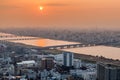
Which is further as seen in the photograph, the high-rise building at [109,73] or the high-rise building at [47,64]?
the high-rise building at [47,64]

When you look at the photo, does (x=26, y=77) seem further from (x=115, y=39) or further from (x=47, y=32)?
(x=47, y=32)

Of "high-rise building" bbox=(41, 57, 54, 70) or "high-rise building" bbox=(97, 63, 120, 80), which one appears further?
"high-rise building" bbox=(41, 57, 54, 70)

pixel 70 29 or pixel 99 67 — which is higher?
pixel 70 29

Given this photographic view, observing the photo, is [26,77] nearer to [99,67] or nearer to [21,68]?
[21,68]

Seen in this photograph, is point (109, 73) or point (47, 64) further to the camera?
point (47, 64)

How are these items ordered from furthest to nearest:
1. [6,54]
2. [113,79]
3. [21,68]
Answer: [6,54]
[21,68]
[113,79]

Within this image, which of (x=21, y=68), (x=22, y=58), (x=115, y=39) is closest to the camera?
(x=21, y=68)

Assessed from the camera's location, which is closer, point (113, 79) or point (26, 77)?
point (113, 79)

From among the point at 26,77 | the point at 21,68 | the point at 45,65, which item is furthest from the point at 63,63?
the point at 26,77

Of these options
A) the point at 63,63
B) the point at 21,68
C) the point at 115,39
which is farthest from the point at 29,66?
the point at 115,39
